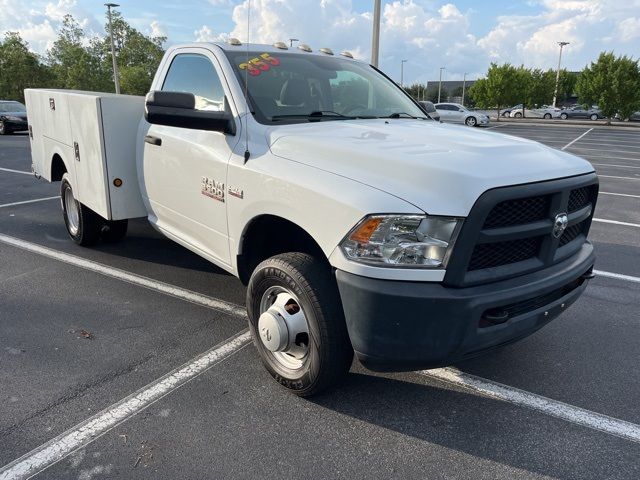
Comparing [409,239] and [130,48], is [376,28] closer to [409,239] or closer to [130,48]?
[409,239]

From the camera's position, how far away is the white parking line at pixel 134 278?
4.35 m

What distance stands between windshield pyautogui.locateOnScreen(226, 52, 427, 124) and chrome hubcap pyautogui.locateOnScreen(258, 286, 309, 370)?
1168mm

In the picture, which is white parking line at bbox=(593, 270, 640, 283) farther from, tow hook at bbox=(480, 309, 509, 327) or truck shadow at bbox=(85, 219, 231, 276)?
truck shadow at bbox=(85, 219, 231, 276)

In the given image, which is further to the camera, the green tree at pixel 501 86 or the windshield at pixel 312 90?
the green tree at pixel 501 86

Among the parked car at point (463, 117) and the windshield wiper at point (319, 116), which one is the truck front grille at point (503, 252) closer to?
the windshield wiper at point (319, 116)

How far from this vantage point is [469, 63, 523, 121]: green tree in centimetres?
4728

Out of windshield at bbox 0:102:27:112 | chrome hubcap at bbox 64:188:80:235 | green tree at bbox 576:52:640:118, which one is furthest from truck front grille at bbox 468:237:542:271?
green tree at bbox 576:52:640:118

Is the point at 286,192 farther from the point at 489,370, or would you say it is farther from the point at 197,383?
the point at 489,370

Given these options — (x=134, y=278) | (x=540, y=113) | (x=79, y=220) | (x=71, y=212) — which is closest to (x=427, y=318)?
(x=134, y=278)

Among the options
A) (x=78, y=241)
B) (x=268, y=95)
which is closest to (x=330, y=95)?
(x=268, y=95)

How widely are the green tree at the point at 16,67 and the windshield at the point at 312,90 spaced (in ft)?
145

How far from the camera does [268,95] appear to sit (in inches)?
140

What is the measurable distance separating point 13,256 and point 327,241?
178 inches

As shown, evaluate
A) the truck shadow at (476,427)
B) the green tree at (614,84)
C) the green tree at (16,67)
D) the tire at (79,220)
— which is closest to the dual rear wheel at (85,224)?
the tire at (79,220)
